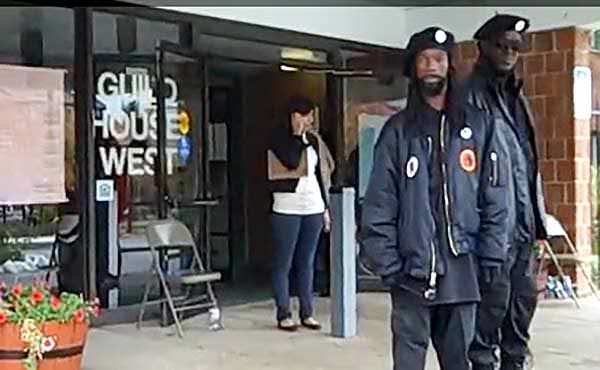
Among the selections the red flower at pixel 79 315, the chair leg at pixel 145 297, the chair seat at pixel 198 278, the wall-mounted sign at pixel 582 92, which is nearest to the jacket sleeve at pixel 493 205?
the red flower at pixel 79 315

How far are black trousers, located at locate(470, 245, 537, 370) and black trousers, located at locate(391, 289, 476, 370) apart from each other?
239 millimetres

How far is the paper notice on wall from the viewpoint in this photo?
6379 mm

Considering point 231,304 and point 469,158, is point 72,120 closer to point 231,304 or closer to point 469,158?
point 231,304

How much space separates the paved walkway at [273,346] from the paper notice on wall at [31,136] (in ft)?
3.29

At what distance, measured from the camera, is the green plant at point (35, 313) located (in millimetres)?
4344

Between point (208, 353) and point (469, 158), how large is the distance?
248cm

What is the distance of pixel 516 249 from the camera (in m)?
4.23

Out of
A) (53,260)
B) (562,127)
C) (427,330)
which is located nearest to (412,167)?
(427,330)

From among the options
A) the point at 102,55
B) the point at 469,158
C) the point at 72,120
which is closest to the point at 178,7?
the point at 102,55

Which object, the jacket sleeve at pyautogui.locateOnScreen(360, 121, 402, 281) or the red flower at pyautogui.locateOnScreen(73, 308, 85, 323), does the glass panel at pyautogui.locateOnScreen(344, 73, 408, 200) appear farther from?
the jacket sleeve at pyautogui.locateOnScreen(360, 121, 402, 281)

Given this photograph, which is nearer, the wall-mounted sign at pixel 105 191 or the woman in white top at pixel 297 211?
the woman in white top at pixel 297 211

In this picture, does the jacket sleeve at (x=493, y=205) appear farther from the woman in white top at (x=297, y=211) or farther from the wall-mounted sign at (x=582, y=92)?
the wall-mounted sign at (x=582, y=92)

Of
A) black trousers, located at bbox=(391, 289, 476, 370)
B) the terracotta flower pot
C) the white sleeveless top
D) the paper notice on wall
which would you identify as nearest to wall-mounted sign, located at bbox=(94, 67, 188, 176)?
the paper notice on wall

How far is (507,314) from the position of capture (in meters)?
4.47
